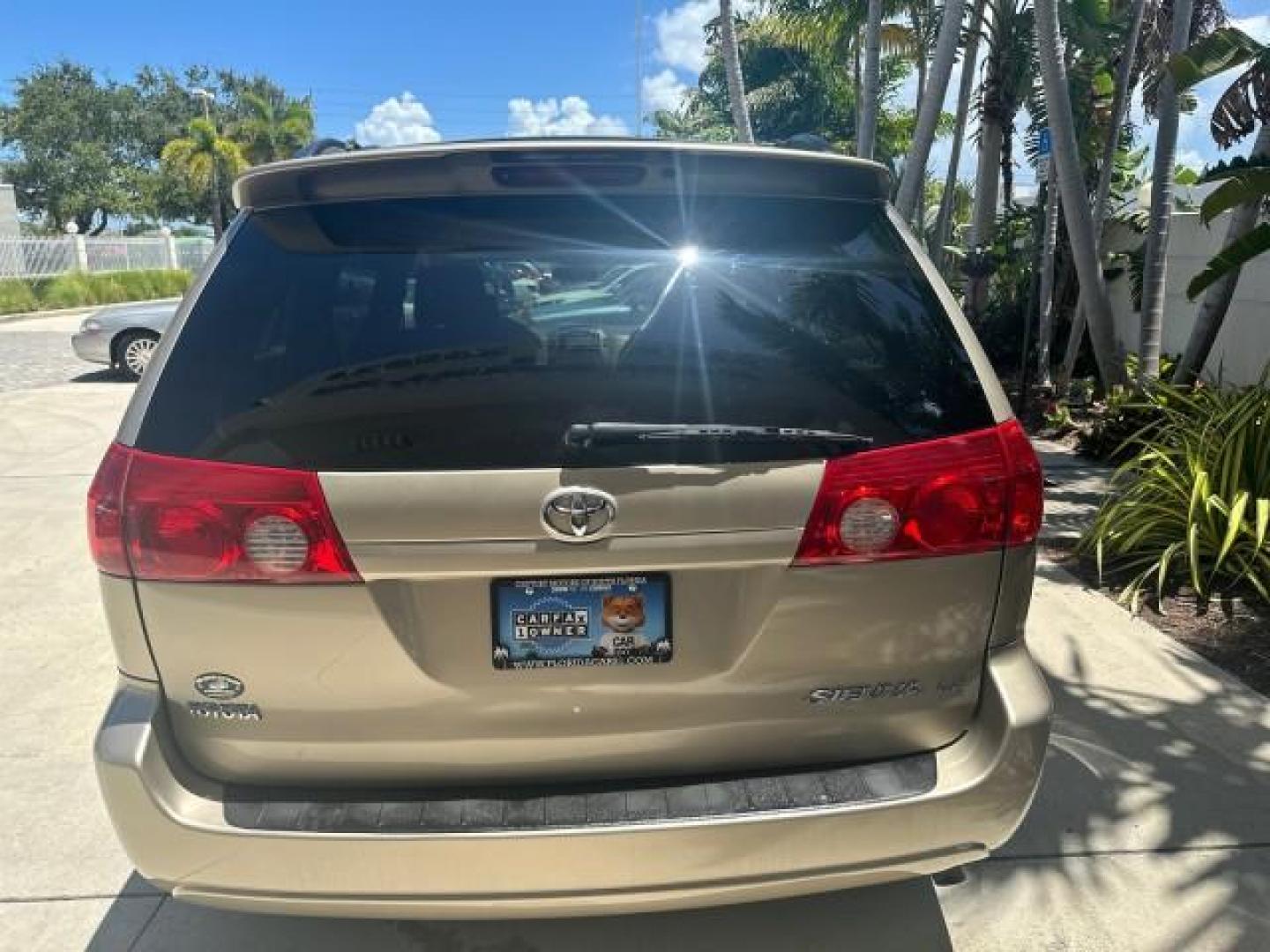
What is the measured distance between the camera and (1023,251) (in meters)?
12.9

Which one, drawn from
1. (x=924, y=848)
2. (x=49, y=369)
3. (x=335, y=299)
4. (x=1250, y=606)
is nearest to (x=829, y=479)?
(x=924, y=848)

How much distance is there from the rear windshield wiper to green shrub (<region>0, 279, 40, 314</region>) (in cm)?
2784

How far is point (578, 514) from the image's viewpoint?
75.2 inches

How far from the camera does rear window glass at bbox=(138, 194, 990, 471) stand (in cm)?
196

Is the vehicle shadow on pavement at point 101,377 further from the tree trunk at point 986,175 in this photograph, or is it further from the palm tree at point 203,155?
the palm tree at point 203,155

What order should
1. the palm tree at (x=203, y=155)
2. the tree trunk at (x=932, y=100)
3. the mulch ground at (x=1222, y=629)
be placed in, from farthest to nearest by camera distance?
the palm tree at (x=203, y=155) < the tree trunk at (x=932, y=100) < the mulch ground at (x=1222, y=629)

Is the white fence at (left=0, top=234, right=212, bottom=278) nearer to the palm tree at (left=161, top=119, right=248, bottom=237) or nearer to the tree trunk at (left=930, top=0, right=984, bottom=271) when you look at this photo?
the palm tree at (left=161, top=119, right=248, bottom=237)

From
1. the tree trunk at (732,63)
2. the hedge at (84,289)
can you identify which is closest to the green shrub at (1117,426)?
the tree trunk at (732,63)

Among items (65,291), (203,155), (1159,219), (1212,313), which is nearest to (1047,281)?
(1159,219)

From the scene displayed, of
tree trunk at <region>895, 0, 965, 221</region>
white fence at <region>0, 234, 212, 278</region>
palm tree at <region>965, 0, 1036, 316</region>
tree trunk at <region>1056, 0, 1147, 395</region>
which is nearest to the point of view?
tree trunk at <region>895, 0, 965, 221</region>

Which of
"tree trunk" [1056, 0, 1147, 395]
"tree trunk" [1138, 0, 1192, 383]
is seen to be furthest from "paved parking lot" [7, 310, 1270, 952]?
"tree trunk" [1056, 0, 1147, 395]

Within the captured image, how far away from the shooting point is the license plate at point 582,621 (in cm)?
196

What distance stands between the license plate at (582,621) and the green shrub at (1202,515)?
364 centimetres

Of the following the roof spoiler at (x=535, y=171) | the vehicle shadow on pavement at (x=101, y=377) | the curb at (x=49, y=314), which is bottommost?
the vehicle shadow on pavement at (x=101, y=377)
